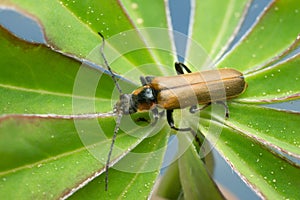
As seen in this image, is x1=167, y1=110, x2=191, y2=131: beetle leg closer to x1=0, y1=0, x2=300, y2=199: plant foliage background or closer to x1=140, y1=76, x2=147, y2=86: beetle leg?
x1=0, y1=0, x2=300, y2=199: plant foliage background

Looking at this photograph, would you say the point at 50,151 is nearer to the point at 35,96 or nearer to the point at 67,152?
the point at 67,152

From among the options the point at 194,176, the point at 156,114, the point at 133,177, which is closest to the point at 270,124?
the point at 194,176

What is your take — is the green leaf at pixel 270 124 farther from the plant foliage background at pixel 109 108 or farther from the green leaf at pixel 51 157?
the green leaf at pixel 51 157

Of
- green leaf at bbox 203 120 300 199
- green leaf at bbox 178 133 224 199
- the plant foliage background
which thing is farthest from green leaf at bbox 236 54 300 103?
green leaf at bbox 178 133 224 199

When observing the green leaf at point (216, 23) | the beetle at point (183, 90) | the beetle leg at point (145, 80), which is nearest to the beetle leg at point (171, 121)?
the beetle at point (183, 90)

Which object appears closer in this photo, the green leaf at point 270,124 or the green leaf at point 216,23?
the green leaf at point 270,124

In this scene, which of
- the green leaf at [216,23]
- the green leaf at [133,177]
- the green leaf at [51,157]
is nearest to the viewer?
the green leaf at [51,157]

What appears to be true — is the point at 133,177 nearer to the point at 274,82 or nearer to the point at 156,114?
the point at 156,114
